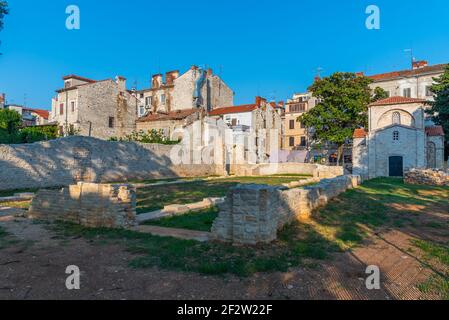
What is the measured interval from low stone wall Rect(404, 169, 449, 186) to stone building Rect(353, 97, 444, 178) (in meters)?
9.59

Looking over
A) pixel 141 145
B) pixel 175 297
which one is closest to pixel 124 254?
pixel 175 297

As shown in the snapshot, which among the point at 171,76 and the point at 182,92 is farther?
the point at 171,76

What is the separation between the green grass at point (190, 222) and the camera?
9023 millimetres

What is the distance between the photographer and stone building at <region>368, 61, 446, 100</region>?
151 feet

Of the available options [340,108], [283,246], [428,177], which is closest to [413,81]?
[340,108]

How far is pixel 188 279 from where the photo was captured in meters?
5.12

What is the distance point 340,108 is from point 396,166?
36.4ft

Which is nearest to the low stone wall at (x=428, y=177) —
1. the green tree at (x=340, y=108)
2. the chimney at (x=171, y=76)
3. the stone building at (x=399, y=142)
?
the stone building at (x=399, y=142)

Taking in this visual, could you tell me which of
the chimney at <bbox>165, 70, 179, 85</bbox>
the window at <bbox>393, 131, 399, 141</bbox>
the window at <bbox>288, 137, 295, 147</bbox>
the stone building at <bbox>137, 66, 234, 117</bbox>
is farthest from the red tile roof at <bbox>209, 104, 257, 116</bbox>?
the window at <bbox>393, 131, 399, 141</bbox>

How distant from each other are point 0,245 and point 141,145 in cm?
2247

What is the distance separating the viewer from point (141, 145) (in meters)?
29.3

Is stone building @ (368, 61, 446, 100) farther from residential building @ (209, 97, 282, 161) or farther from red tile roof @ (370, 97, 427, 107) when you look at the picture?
residential building @ (209, 97, 282, 161)

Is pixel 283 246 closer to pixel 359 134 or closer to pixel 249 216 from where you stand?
pixel 249 216

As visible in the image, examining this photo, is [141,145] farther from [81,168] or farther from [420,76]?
[420,76]
